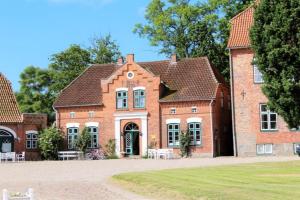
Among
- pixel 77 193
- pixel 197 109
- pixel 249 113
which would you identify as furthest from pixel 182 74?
pixel 77 193

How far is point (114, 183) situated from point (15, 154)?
2506cm

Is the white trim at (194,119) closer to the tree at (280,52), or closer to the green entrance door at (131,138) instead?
the green entrance door at (131,138)

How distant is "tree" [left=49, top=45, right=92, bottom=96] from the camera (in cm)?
6334

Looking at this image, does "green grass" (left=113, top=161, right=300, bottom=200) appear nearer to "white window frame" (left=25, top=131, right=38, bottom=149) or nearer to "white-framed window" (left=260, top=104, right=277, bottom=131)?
"white-framed window" (left=260, top=104, right=277, bottom=131)

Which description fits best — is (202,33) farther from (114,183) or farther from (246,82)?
(114,183)

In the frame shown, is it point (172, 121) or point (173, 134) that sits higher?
point (172, 121)

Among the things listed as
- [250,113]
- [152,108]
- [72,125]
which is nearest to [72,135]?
[72,125]

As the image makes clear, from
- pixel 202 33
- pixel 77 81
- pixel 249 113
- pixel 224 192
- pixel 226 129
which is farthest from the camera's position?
pixel 202 33

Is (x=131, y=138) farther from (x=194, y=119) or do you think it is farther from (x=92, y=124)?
(x=194, y=119)

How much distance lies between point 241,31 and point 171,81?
7.53 m

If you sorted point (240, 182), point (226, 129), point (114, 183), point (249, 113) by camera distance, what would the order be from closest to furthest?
point (240, 182), point (114, 183), point (249, 113), point (226, 129)

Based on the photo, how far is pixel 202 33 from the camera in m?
55.2

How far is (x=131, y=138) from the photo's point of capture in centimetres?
4712

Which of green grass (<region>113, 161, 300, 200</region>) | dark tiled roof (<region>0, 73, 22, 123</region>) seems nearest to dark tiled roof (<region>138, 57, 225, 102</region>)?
dark tiled roof (<region>0, 73, 22, 123</region>)
